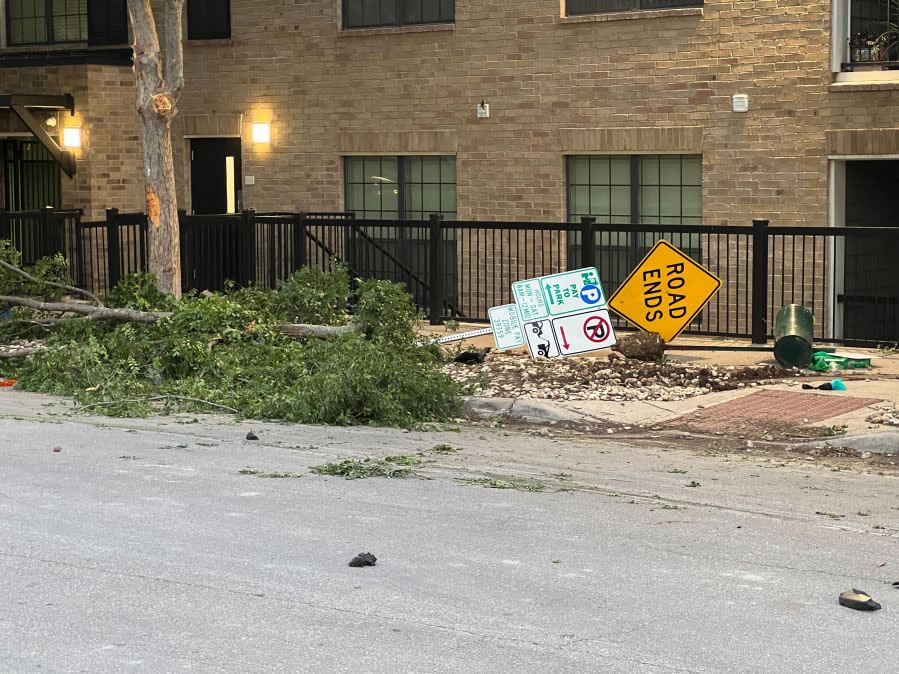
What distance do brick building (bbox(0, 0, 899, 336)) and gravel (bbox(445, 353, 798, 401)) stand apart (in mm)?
4179

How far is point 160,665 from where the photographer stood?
571cm

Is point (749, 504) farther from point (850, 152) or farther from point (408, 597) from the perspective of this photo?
point (850, 152)

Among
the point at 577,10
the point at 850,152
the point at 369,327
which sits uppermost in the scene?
the point at 577,10

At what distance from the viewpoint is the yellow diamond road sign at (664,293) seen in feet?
47.0

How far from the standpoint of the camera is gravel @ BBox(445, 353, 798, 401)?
41.8 feet

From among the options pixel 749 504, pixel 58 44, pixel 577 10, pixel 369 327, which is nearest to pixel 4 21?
pixel 58 44

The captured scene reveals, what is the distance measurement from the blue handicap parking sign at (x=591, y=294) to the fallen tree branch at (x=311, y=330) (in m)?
2.37

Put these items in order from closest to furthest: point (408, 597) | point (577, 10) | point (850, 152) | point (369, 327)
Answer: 1. point (408, 597)
2. point (369, 327)
3. point (850, 152)
4. point (577, 10)

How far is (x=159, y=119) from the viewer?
1591 centimetres

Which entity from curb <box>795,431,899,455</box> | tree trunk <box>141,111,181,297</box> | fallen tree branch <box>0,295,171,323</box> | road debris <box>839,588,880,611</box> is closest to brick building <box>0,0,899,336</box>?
tree trunk <box>141,111,181,297</box>

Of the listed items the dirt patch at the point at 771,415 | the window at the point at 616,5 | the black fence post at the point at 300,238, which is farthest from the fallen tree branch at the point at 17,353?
the window at the point at 616,5

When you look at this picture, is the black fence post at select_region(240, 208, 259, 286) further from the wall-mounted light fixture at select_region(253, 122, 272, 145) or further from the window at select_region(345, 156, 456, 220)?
the wall-mounted light fixture at select_region(253, 122, 272, 145)

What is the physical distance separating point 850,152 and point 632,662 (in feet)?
39.5

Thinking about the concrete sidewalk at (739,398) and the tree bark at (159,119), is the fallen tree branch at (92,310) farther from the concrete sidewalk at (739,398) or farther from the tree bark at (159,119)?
the concrete sidewalk at (739,398)
